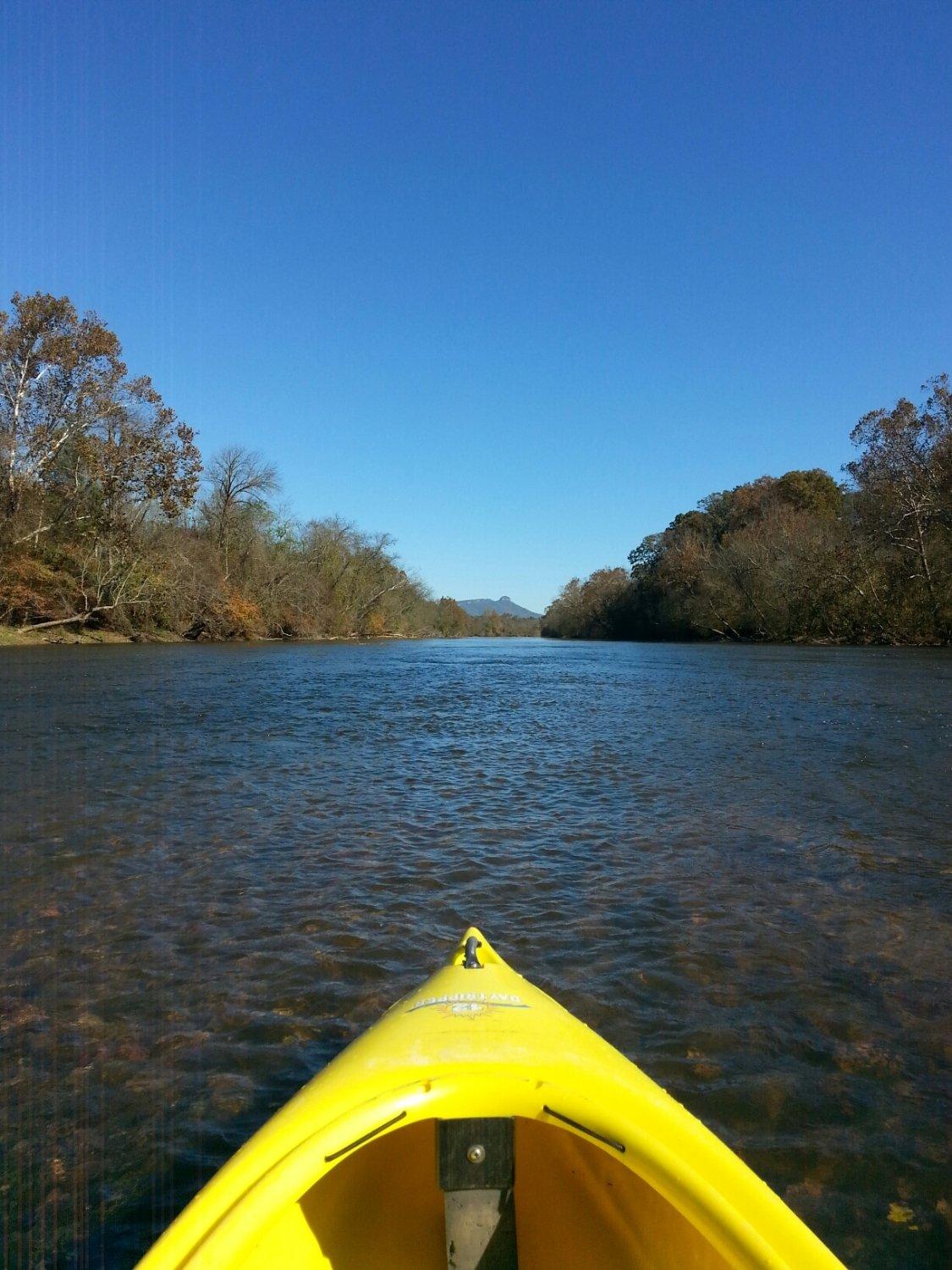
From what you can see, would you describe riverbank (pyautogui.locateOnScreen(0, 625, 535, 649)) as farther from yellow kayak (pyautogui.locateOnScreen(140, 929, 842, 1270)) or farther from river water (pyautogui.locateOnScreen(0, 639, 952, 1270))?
yellow kayak (pyautogui.locateOnScreen(140, 929, 842, 1270))

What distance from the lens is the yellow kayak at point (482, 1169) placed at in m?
1.63

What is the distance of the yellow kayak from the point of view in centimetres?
163

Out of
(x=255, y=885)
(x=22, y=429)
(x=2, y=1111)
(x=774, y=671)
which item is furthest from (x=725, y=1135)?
(x=22, y=429)

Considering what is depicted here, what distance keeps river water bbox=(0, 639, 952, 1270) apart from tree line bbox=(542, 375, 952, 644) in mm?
33570

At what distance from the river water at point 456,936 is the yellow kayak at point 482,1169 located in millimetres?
700

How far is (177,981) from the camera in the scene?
4066mm

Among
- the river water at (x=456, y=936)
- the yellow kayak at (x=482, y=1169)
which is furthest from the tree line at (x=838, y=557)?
the yellow kayak at (x=482, y=1169)

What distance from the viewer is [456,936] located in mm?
4625

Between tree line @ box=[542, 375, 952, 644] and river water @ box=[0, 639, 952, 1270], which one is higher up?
tree line @ box=[542, 375, 952, 644]

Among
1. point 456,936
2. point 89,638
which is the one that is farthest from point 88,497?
point 456,936

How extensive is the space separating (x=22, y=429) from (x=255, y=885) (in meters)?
38.9

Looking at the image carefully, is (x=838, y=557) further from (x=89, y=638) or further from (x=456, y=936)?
(x=456, y=936)

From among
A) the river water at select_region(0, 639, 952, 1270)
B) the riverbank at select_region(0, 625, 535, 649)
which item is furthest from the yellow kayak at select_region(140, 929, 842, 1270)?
the riverbank at select_region(0, 625, 535, 649)

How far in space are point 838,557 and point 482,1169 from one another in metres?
50.1
